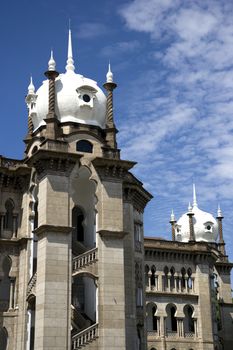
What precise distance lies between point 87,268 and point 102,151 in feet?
25.4

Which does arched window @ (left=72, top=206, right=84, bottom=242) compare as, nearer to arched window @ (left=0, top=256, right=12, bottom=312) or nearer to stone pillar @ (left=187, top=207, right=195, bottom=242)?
arched window @ (left=0, top=256, right=12, bottom=312)

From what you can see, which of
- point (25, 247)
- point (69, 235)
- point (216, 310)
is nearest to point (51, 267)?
point (69, 235)

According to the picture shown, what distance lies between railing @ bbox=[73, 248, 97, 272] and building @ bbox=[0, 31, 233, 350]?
0.06 meters

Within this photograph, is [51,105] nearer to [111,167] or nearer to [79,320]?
[111,167]

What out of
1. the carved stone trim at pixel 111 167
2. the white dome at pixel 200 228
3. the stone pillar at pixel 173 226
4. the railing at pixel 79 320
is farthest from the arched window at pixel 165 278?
the carved stone trim at pixel 111 167

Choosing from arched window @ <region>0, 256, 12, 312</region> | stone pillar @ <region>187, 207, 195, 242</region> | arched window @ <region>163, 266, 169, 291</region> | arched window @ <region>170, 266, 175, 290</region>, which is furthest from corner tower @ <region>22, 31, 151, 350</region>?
stone pillar @ <region>187, 207, 195, 242</region>

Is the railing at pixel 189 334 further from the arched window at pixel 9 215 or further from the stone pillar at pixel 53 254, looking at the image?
the stone pillar at pixel 53 254

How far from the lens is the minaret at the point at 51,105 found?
3900 cm

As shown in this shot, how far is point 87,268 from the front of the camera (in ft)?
123

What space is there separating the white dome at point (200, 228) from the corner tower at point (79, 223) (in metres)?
30.1

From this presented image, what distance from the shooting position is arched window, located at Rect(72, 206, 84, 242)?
42750 millimetres

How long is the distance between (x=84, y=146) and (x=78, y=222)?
18.9 ft

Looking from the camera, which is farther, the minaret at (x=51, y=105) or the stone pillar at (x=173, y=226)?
the stone pillar at (x=173, y=226)

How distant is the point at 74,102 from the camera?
135 ft
